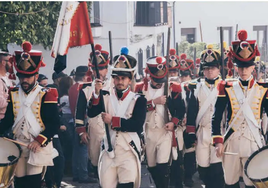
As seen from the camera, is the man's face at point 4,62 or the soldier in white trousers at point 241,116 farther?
the man's face at point 4,62

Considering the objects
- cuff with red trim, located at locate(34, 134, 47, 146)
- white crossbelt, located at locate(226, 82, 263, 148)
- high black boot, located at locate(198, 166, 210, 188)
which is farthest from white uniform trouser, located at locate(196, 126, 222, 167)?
cuff with red trim, located at locate(34, 134, 47, 146)

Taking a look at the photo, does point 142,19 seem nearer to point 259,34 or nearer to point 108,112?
point 108,112

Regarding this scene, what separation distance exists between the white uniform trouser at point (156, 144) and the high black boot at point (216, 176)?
26.9 inches

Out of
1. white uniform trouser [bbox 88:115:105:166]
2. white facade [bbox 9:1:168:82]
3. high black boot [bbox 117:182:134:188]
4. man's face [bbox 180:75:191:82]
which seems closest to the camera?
high black boot [bbox 117:182:134:188]

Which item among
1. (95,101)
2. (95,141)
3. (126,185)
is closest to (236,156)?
(126,185)

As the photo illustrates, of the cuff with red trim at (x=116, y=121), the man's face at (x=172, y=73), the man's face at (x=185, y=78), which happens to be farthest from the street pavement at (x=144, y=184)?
the cuff with red trim at (x=116, y=121)

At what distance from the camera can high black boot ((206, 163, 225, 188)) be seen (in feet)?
31.2

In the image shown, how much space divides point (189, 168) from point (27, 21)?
5034 mm

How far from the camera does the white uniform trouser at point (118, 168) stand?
25.0 feet

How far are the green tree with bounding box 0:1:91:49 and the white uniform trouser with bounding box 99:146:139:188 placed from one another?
539 cm

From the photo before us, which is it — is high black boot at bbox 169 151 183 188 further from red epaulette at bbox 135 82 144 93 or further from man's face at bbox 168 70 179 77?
man's face at bbox 168 70 179 77

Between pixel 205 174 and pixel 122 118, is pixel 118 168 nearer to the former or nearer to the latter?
pixel 122 118

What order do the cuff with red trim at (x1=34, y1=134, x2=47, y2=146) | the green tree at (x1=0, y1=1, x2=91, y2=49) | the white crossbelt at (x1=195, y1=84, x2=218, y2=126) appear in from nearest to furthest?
the cuff with red trim at (x1=34, y1=134, x2=47, y2=146), the white crossbelt at (x1=195, y1=84, x2=218, y2=126), the green tree at (x1=0, y1=1, x2=91, y2=49)

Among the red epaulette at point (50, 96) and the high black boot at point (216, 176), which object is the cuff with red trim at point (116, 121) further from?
the high black boot at point (216, 176)
